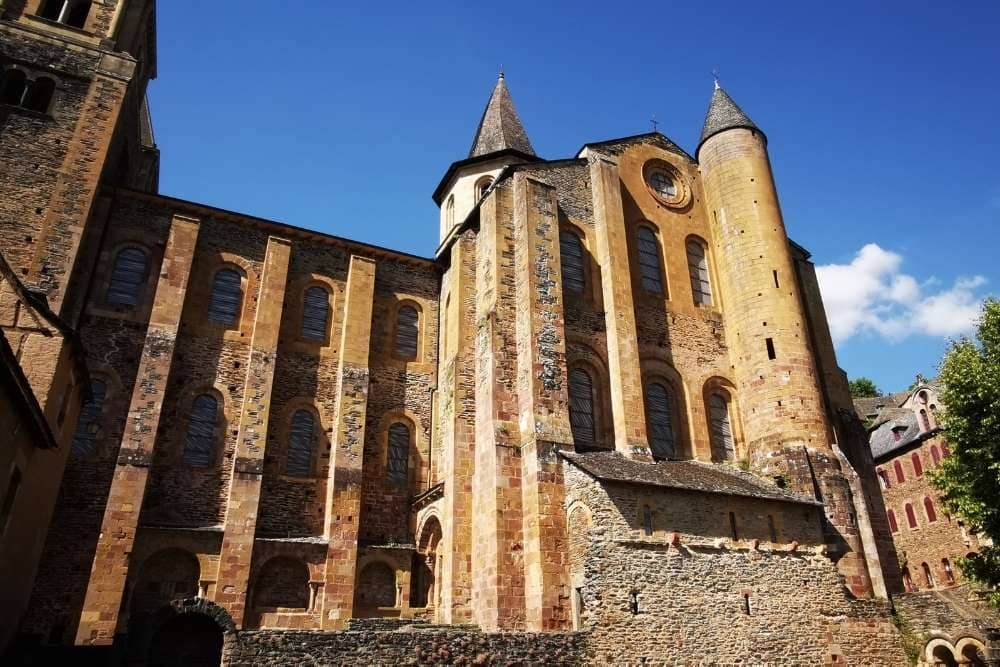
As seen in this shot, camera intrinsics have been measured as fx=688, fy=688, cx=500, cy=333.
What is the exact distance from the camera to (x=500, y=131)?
30500mm

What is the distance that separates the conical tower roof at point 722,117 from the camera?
23875 mm

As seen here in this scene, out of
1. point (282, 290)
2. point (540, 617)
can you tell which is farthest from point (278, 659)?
point (282, 290)

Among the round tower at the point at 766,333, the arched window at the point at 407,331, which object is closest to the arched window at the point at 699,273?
the round tower at the point at 766,333

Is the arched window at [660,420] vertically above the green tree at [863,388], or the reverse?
the green tree at [863,388]

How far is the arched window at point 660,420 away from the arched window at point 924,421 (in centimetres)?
1781

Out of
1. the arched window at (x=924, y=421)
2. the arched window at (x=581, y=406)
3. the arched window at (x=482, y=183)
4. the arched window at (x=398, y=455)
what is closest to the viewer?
the arched window at (x=581, y=406)

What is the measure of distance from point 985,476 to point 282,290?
60.8 feet

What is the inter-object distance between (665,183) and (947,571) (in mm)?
20449

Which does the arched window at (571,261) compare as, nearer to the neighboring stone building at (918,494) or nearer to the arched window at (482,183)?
the arched window at (482,183)

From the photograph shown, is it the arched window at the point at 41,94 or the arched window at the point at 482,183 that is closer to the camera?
the arched window at the point at 41,94

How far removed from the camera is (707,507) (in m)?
15.9

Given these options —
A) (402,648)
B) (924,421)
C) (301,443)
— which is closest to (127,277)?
(301,443)

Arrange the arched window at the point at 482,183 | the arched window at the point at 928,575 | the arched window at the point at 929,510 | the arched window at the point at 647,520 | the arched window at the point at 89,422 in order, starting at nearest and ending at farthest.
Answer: the arched window at the point at 647,520, the arched window at the point at 89,422, the arched window at the point at 482,183, the arched window at the point at 928,575, the arched window at the point at 929,510

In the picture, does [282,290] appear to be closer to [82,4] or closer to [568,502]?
[568,502]
